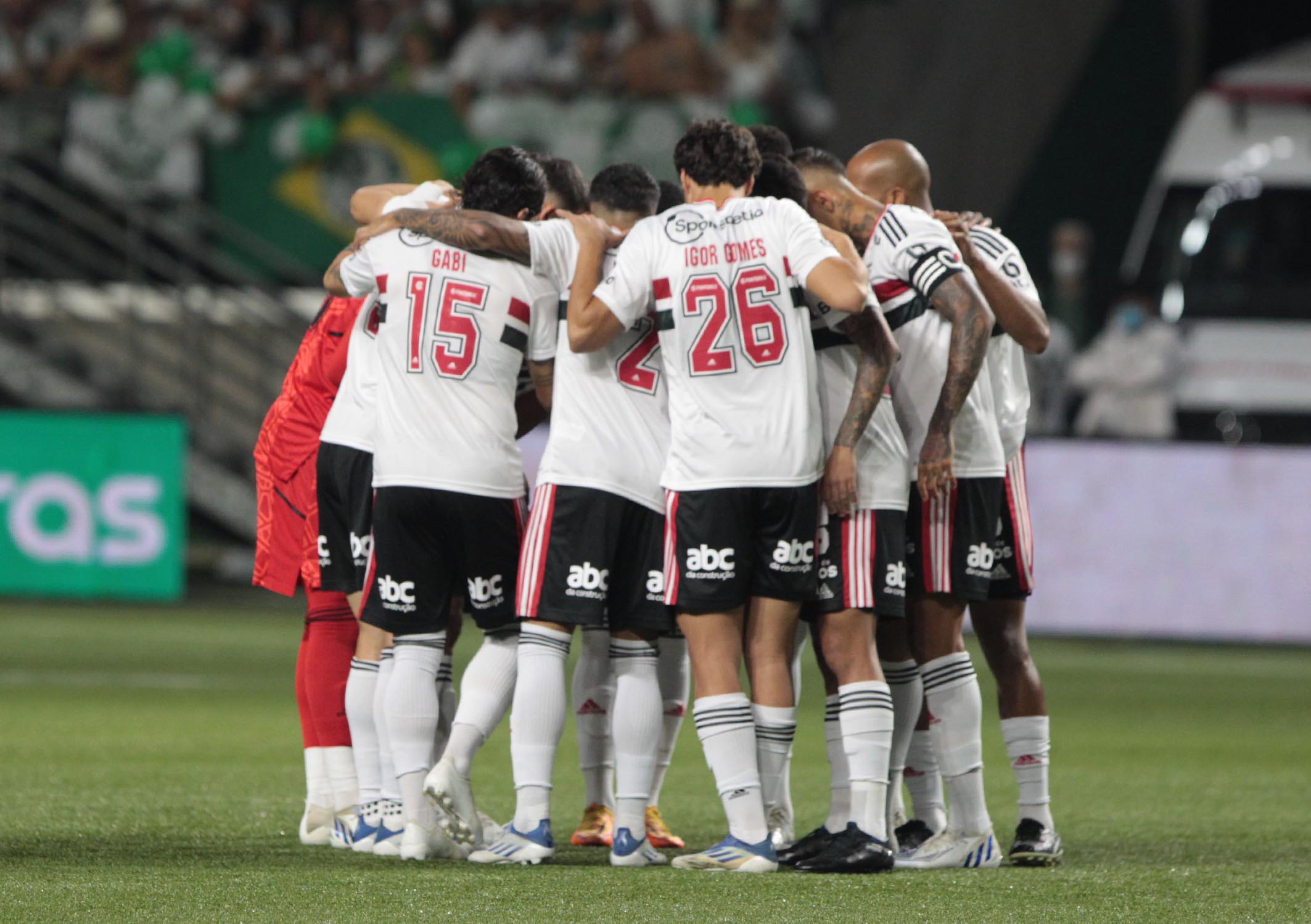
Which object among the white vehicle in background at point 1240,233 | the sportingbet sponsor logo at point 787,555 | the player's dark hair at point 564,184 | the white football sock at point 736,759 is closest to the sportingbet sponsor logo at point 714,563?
the sportingbet sponsor logo at point 787,555

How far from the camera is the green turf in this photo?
207 inches

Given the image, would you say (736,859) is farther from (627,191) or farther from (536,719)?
(627,191)

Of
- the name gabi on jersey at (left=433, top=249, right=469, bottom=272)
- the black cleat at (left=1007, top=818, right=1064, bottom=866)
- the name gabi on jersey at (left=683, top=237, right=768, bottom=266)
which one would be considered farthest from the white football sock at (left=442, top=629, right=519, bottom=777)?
the black cleat at (left=1007, top=818, right=1064, bottom=866)

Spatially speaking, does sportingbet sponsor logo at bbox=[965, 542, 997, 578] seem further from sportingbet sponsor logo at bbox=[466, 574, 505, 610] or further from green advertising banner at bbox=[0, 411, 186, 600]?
green advertising banner at bbox=[0, 411, 186, 600]

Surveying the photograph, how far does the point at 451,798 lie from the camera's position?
19.2 feet

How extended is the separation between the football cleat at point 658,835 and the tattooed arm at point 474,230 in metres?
1.82

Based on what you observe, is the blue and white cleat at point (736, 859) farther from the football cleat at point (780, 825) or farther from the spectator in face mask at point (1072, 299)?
the spectator in face mask at point (1072, 299)

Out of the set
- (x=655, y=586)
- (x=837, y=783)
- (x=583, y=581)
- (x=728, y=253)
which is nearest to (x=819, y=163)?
(x=728, y=253)

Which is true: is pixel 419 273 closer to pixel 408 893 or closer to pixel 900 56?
pixel 408 893

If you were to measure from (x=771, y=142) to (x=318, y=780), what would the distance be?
8.58ft

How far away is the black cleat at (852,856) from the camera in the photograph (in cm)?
589

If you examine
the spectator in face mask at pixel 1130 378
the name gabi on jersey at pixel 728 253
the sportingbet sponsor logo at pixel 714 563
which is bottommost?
the sportingbet sponsor logo at pixel 714 563

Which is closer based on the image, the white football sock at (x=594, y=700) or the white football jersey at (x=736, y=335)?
the white football jersey at (x=736, y=335)

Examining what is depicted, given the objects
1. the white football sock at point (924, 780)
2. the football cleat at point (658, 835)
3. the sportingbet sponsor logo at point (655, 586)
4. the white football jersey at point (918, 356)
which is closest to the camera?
the sportingbet sponsor logo at point (655, 586)
